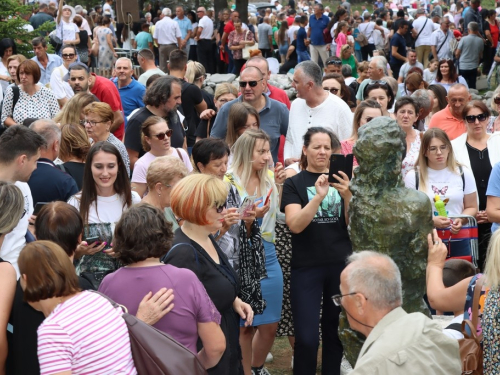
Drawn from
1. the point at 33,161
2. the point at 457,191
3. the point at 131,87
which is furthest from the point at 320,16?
the point at 33,161

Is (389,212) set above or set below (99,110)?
below

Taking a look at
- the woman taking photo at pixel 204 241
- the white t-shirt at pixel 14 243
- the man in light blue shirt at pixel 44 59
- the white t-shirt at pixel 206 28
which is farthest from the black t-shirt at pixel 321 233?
the white t-shirt at pixel 206 28

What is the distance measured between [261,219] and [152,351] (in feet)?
8.50

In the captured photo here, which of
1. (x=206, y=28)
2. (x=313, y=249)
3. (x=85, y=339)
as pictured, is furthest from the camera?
(x=206, y=28)

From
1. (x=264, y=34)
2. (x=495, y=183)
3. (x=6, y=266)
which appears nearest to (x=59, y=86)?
(x=495, y=183)

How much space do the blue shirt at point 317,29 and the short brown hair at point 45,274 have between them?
718 inches

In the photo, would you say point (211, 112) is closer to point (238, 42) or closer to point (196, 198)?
point (196, 198)

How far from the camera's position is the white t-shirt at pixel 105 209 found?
5.29 meters

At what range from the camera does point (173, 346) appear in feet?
11.6

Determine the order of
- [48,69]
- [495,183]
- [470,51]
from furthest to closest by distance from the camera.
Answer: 1. [470,51]
2. [48,69]
3. [495,183]

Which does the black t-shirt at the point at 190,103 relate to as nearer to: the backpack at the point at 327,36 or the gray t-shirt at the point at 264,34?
the backpack at the point at 327,36

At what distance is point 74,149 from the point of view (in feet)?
20.5

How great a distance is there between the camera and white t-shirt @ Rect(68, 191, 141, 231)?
5.29 metres

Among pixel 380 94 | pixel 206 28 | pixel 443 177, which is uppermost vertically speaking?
pixel 206 28
